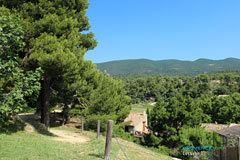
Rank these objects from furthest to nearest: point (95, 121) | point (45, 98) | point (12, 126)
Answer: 1. point (95, 121)
2. point (45, 98)
3. point (12, 126)

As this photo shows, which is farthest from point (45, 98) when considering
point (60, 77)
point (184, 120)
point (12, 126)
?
point (184, 120)

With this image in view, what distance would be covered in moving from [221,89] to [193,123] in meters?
59.2

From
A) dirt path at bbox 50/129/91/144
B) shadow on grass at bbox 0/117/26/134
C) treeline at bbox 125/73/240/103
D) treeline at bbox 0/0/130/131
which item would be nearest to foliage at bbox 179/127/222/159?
treeline at bbox 0/0/130/131

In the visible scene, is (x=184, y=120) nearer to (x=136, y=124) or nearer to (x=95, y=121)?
(x=95, y=121)

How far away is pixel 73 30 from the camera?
42.8 feet

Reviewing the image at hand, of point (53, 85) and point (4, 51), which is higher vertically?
point (4, 51)

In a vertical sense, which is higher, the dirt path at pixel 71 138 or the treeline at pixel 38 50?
the treeline at pixel 38 50

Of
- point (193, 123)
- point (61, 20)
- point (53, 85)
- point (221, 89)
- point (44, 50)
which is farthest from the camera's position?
point (221, 89)

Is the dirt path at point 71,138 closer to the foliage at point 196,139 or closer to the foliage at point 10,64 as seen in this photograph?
the foliage at point 10,64

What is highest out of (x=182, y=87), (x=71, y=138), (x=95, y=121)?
(x=182, y=87)

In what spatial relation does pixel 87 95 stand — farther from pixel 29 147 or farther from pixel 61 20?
pixel 29 147

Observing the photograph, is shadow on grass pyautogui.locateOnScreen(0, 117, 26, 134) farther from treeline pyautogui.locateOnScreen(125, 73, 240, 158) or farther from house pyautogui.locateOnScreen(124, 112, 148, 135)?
house pyautogui.locateOnScreen(124, 112, 148, 135)

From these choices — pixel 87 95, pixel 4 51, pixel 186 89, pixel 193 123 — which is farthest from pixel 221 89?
pixel 4 51

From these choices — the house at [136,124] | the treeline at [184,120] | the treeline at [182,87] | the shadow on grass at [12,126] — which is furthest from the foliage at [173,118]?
the treeline at [182,87]
